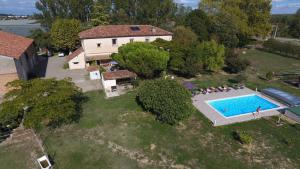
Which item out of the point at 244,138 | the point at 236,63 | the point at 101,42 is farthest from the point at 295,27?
the point at 244,138

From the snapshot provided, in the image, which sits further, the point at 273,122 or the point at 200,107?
the point at 200,107

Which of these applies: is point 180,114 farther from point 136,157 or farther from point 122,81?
point 122,81

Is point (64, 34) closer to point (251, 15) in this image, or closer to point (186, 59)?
point (186, 59)

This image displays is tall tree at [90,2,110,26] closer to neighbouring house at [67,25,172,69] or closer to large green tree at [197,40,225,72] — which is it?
neighbouring house at [67,25,172,69]

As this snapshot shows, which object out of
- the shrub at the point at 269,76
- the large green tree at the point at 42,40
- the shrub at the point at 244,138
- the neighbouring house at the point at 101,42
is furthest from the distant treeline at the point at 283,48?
the large green tree at the point at 42,40

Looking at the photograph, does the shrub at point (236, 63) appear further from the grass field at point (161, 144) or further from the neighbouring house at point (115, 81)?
the neighbouring house at point (115, 81)

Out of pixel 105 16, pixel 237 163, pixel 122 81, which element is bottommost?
pixel 237 163

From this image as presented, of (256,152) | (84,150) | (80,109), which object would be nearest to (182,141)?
(256,152)
